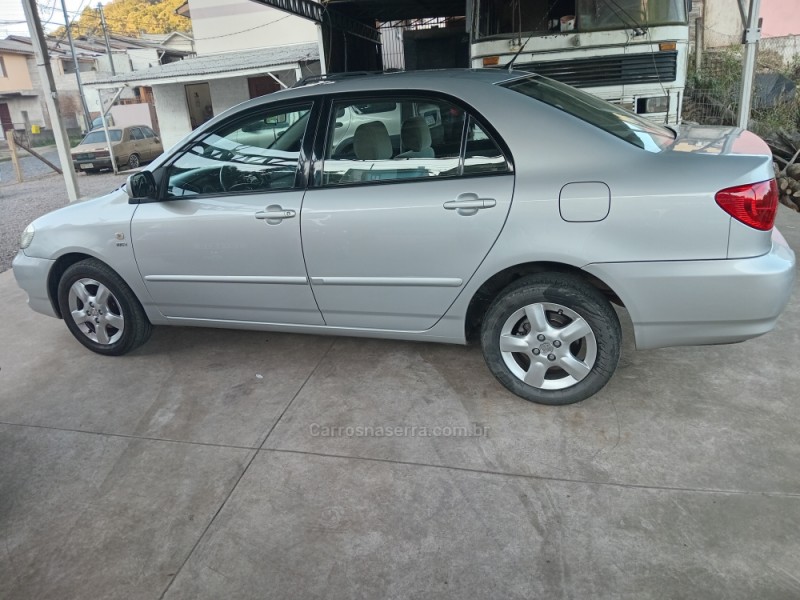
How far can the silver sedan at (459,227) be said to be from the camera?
282 centimetres

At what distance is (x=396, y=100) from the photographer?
3.36m

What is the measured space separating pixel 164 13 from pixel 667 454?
62.3 m

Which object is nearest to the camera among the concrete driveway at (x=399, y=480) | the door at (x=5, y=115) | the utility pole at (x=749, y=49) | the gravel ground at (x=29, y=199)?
the concrete driveway at (x=399, y=480)

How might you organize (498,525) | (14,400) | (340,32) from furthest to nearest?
(340,32), (14,400), (498,525)

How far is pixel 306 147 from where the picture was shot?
347 cm

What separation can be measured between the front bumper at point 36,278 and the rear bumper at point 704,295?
11.7ft

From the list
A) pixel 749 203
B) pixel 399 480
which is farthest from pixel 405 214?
pixel 749 203

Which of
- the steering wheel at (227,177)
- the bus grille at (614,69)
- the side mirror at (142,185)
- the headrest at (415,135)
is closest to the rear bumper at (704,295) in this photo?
the headrest at (415,135)

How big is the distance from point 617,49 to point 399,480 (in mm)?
5310

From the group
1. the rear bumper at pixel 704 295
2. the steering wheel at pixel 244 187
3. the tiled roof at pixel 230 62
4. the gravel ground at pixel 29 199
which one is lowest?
the gravel ground at pixel 29 199

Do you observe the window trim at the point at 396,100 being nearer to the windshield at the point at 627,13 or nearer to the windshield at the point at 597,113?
the windshield at the point at 597,113

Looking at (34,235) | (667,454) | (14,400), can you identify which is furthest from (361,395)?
(34,235)

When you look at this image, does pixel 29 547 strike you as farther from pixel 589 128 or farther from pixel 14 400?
pixel 589 128

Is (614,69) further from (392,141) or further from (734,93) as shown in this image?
(734,93)
